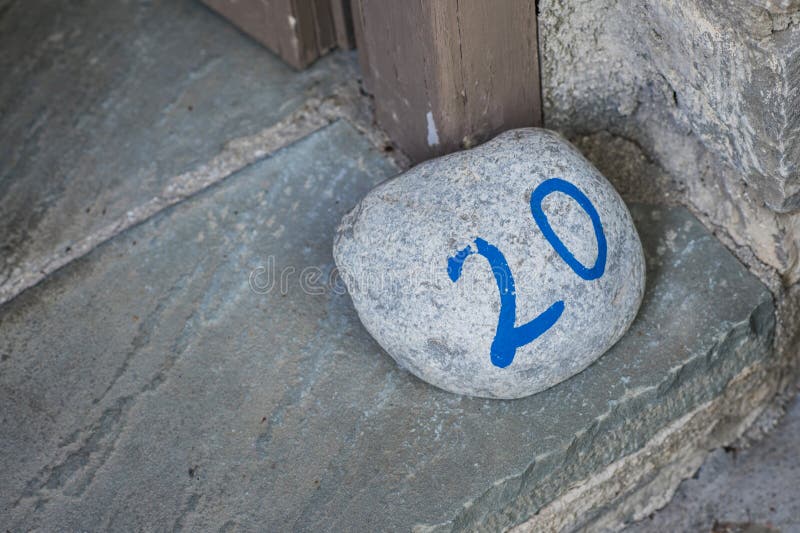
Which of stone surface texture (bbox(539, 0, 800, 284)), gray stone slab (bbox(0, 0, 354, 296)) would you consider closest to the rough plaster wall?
stone surface texture (bbox(539, 0, 800, 284))

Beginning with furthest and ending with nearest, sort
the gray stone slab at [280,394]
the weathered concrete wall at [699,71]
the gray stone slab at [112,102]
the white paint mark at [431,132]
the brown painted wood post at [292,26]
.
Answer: the brown painted wood post at [292,26]
the gray stone slab at [112,102]
the white paint mark at [431,132]
the gray stone slab at [280,394]
the weathered concrete wall at [699,71]

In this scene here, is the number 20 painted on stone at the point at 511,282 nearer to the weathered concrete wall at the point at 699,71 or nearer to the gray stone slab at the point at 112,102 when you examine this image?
the weathered concrete wall at the point at 699,71

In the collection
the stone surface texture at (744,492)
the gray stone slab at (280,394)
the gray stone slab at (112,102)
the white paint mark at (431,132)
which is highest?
the white paint mark at (431,132)

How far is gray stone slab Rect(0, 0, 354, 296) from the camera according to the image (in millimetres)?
2467

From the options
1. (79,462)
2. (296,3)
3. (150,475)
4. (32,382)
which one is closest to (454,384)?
(150,475)

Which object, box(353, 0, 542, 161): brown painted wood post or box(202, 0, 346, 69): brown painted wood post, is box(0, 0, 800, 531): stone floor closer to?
box(202, 0, 346, 69): brown painted wood post

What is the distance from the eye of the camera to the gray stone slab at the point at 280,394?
1935 mm

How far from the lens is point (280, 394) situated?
2.07 metres

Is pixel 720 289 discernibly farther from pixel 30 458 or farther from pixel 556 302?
pixel 30 458

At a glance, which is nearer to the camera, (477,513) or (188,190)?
(477,513)

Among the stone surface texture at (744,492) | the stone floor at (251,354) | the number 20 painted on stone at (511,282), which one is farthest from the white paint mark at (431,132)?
the stone surface texture at (744,492)

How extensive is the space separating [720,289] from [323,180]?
95cm

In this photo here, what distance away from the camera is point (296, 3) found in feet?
8.34

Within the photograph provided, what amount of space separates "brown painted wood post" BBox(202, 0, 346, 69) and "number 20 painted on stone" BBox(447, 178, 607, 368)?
0.97 metres
